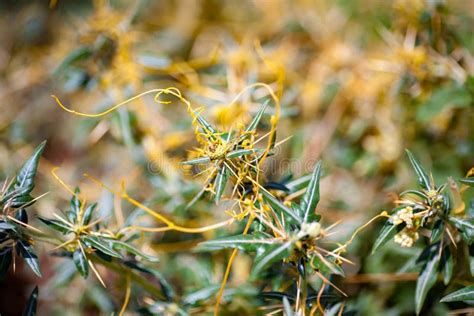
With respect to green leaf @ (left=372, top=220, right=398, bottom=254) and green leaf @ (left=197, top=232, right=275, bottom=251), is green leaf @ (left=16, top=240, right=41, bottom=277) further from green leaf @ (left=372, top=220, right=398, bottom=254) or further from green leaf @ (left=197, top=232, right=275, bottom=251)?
green leaf @ (left=372, top=220, right=398, bottom=254)

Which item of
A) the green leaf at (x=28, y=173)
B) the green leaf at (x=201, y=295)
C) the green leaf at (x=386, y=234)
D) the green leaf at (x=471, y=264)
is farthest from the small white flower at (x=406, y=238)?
the green leaf at (x=28, y=173)

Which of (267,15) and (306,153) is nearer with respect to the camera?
(306,153)

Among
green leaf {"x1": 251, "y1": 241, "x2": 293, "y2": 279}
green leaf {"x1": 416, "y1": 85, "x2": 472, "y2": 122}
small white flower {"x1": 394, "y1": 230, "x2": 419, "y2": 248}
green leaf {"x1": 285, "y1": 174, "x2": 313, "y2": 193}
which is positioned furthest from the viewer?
green leaf {"x1": 416, "y1": 85, "x2": 472, "y2": 122}

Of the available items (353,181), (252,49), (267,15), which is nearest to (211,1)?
(267,15)

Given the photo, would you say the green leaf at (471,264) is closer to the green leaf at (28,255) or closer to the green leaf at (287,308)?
the green leaf at (287,308)

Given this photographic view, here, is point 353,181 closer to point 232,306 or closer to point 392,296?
point 392,296

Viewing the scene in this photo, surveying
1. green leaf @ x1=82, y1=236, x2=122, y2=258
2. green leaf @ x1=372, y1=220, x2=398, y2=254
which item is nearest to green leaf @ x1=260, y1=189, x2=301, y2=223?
green leaf @ x1=372, y1=220, x2=398, y2=254
